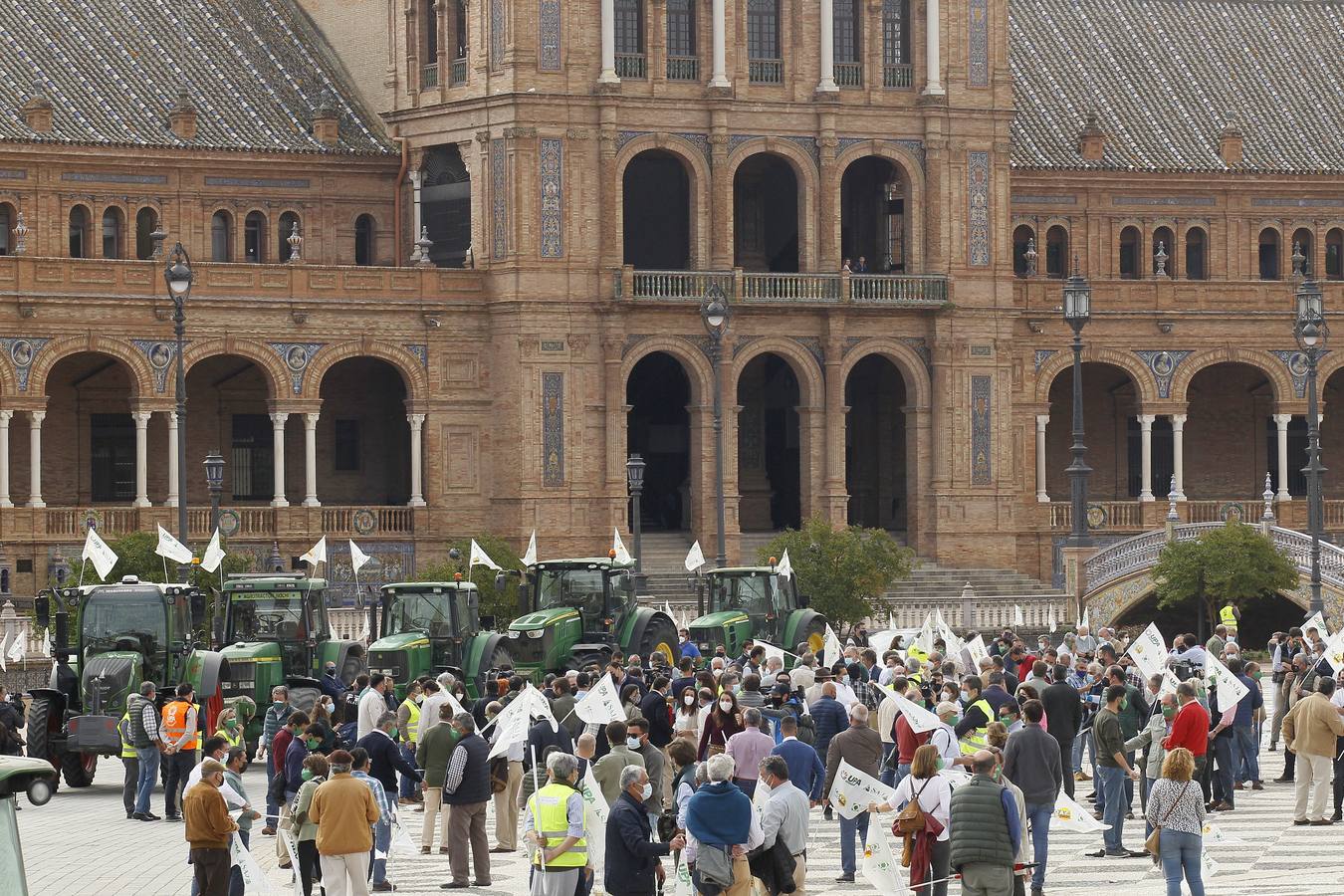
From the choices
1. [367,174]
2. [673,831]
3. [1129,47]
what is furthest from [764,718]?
[1129,47]

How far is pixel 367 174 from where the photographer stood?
66.3m

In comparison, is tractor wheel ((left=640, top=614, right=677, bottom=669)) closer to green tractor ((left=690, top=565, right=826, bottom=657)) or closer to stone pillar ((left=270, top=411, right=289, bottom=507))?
green tractor ((left=690, top=565, right=826, bottom=657))

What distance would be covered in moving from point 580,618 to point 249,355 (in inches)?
813

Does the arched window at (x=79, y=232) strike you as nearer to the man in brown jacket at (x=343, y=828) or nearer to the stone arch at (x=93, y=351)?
the stone arch at (x=93, y=351)

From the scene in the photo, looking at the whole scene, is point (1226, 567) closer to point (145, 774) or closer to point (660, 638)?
point (660, 638)

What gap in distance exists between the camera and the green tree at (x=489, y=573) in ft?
173

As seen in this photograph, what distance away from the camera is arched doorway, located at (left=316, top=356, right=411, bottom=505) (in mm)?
65625

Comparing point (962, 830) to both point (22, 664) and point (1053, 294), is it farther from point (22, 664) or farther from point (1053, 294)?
point (1053, 294)

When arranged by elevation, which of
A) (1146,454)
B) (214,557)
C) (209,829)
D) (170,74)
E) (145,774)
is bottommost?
(145,774)

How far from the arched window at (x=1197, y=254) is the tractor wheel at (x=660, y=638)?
3408 centimetres

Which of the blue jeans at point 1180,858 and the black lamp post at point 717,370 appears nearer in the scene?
the blue jeans at point 1180,858

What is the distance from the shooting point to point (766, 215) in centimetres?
6762

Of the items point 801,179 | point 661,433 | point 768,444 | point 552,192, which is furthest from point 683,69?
point 768,444

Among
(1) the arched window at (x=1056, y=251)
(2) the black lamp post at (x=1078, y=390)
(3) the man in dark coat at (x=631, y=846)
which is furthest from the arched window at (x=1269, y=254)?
(3) the man in dark coat at (x=631, y=846)
